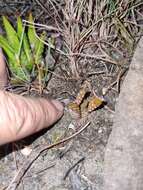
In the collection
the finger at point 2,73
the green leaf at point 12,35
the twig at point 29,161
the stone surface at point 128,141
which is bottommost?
the twig at point 29,161

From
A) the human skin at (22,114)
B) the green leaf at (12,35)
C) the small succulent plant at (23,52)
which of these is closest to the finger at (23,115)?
the human skin at (22,114)

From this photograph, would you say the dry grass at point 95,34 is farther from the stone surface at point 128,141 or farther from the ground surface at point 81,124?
the stone surface at point 128,141

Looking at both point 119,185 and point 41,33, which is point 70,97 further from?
point 119,185

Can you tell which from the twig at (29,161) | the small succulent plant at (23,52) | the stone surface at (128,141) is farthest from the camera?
the small succulent plant at (23,52)

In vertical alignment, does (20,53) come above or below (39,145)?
above

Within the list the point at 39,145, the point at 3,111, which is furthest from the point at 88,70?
the point at 3,111

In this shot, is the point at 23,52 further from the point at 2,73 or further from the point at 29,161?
the point at 29,161

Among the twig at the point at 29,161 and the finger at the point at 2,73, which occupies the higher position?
the finger at the point at 2,73

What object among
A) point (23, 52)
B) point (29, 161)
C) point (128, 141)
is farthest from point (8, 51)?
point (128, 141)
